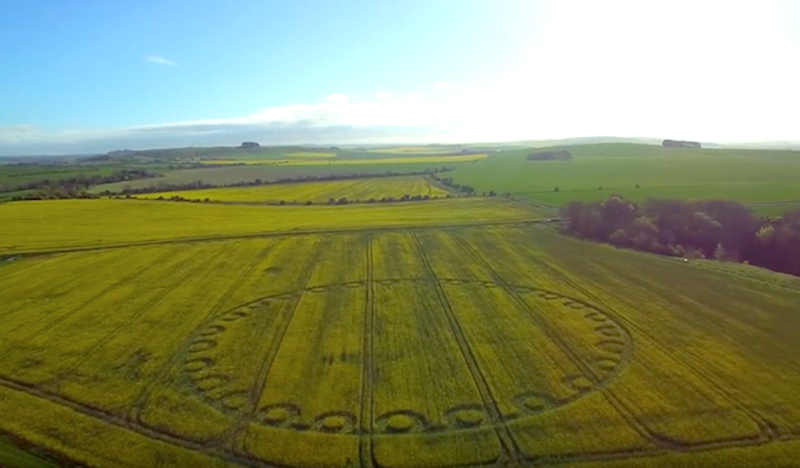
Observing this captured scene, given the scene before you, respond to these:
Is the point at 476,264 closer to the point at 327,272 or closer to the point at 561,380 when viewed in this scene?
the point at 327,272

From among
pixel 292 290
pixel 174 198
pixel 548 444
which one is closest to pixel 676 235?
pixel 292 290

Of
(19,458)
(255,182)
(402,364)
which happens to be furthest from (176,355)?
(255,182)

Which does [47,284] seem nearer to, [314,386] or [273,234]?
[273,234]

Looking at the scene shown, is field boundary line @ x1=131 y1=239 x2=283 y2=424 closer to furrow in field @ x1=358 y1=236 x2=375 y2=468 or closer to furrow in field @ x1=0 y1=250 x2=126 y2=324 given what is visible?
furrow in field @ x1=358 y1=236 x2=375 y2=468

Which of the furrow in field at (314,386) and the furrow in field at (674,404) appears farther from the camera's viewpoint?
the furrow in field at (674,404)

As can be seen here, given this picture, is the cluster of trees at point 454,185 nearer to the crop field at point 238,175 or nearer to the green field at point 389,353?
the crop field at point 238,175

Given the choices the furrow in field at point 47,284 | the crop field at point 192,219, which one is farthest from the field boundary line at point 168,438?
the crop field at point 192,219

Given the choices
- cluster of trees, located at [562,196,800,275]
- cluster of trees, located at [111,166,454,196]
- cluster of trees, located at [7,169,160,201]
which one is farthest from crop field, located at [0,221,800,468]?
cluster of trees, located at [111,166,454,196]
